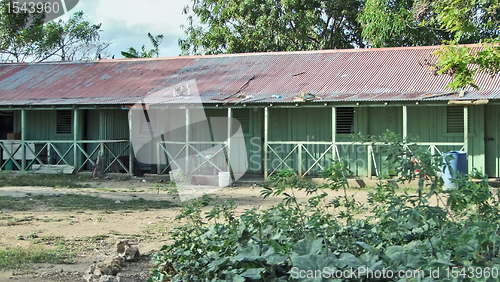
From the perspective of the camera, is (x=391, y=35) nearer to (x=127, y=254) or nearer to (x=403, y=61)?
(x=403, y=61)

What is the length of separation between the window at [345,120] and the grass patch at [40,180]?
23.2ft

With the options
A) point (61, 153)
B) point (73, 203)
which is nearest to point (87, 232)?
point (73, 203)

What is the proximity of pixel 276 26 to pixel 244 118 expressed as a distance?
665cm

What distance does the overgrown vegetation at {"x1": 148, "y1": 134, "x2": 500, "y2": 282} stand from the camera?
3156 millimetres

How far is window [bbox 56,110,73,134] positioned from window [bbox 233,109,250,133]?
5722 millimetres

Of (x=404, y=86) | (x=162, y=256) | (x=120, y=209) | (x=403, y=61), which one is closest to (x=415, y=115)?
(x=404, y=86)

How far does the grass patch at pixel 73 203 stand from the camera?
31.1 ft

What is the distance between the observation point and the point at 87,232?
24.1ft

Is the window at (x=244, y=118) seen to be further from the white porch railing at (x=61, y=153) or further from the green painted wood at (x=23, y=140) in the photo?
the green painted wood at (x=23, y=140)

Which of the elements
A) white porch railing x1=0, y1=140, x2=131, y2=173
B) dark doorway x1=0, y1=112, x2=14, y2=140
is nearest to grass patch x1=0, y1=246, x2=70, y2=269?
white porch railing x1=0, y1=140, x2=131, y2=173

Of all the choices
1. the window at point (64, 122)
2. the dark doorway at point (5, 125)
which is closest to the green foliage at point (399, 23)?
the window at point (64, 122)

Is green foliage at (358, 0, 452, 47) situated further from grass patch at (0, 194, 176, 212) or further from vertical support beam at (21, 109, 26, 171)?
vertical support beam at (21, 109, 26, 171)

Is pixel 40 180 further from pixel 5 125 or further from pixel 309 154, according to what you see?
pixel 309 154

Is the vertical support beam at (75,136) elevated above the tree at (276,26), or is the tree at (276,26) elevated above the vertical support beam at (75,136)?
the tree at (276,26)
